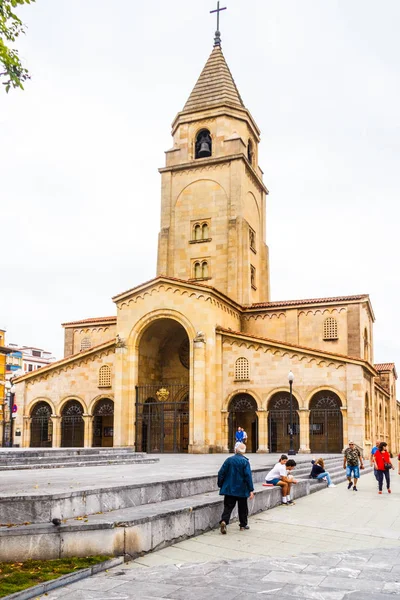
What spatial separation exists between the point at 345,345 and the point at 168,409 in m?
12.3

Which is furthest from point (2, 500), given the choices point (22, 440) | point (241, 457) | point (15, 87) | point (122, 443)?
point (22, 440)

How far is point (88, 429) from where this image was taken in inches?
1556

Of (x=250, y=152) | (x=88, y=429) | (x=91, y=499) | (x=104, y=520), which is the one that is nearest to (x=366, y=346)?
(x=250, y=152)

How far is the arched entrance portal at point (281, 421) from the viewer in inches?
1423

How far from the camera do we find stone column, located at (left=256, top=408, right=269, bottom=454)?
1411 inches

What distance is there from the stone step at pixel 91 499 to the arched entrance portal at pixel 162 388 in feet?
76.0

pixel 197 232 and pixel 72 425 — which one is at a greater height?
pixel 197 232

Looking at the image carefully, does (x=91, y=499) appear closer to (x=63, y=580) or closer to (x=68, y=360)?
(x=63, y=580)

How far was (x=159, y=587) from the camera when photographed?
26.2 ft

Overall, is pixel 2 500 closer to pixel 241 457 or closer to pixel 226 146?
pixel 241 457

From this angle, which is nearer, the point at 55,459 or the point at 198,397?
the point at 55,459

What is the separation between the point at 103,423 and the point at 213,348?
32.8ft

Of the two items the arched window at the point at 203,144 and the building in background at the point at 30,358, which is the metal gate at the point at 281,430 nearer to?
the arched window at the point at 203,144

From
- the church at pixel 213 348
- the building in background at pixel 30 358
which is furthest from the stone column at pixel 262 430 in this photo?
the building in background at pixel 30 358
